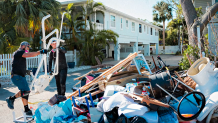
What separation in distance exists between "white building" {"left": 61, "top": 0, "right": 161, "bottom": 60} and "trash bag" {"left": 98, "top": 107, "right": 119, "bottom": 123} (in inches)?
524

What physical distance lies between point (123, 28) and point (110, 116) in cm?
2100

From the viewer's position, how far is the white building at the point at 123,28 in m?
19.5

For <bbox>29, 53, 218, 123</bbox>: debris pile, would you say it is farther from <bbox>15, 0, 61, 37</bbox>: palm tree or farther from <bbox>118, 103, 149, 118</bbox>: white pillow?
<bbox>15, 0, 61, 37</bbox>: palm tree

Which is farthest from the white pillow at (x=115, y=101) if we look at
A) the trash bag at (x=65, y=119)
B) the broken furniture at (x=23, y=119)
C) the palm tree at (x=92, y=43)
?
the palm tree at (x=92, y=43)

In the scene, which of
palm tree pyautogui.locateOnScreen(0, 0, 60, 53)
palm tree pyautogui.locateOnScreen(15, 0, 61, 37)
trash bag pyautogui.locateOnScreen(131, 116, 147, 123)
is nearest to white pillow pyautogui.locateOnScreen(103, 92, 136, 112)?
trash bag pyautogui.locateOnScreen(131, 116, 147, 123)

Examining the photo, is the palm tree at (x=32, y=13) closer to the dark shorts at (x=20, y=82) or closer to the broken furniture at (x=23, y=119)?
the dark shorts at (x=20, y=82)

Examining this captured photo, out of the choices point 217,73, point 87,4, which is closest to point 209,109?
point 217,73

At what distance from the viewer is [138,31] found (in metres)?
27.9

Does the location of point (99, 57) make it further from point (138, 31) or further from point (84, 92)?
point (138, 31)

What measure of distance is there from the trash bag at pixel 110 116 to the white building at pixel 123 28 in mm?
13298

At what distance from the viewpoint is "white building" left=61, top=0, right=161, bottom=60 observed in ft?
64.1

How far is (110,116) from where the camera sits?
341cm

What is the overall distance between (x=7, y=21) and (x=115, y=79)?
10553mm

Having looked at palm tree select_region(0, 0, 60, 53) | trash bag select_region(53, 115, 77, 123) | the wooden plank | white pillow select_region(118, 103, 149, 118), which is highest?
palm tree select_region(0, 0, 60, 53)
